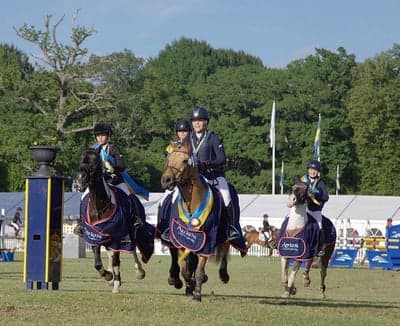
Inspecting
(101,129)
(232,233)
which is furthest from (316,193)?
(232,233)

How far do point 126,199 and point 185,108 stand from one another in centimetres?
8252

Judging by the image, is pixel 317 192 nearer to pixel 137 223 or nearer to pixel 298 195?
pixel 298 195

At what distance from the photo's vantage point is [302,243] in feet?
71.3

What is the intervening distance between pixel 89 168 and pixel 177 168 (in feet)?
6.87

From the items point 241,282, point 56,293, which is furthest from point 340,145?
point 56,293

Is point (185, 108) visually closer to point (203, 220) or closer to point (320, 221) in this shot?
point (320, 221)

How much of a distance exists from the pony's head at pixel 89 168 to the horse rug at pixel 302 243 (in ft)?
18.7

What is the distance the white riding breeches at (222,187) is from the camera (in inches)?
663

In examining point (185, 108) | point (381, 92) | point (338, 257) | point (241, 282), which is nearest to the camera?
point (241, 282)

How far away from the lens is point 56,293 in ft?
54.3

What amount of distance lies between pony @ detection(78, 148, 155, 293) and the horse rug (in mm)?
4055

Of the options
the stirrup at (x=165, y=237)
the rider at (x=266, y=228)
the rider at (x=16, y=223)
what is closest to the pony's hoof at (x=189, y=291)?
the stirrup at (x=165, y=237)

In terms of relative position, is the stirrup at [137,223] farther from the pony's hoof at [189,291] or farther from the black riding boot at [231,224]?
the black riding boot at [231,224]

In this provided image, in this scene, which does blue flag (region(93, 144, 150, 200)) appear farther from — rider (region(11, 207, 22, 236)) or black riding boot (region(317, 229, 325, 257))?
rider (region(11, 207, 22, 236))
